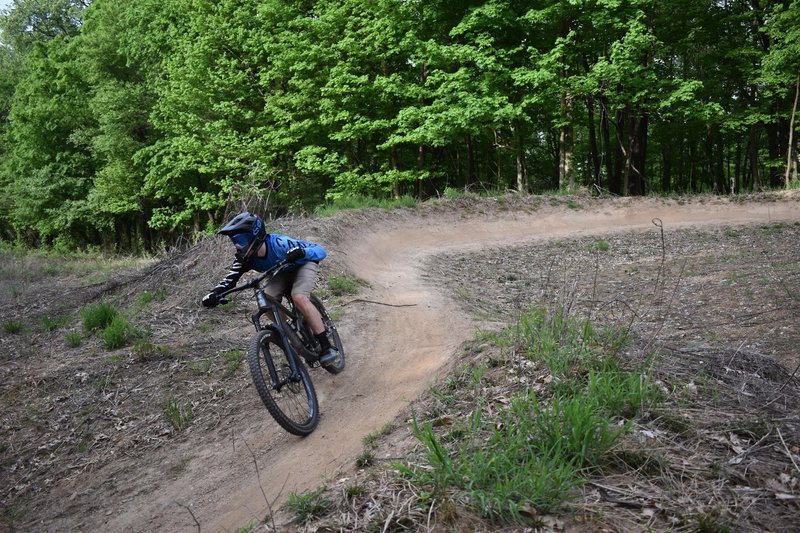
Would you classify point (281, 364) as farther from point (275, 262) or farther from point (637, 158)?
point (637, 158)

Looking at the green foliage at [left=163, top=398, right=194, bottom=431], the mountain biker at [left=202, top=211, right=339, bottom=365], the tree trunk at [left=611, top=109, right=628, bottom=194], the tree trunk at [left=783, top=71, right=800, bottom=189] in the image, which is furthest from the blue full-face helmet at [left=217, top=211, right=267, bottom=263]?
the tree trunk at [left=783, top=71, right=800, bottom=189]

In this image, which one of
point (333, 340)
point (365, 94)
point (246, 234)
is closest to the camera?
point (246, 234)

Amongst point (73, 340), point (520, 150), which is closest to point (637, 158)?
point (520, 150)

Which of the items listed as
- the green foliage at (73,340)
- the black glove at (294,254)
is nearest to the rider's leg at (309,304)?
the black glove at (294,254)

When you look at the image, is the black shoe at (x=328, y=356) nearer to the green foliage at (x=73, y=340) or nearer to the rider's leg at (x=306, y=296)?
the rider's leg at (x=306, y=296)

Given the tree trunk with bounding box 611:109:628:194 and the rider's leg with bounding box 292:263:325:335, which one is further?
the tree trunk with bounding box 611:109:628:194

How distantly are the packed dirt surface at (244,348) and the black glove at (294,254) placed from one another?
68.2 inches

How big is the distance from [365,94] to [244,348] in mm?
17345

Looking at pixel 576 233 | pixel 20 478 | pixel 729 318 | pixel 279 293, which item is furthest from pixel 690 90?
pixel 20 478

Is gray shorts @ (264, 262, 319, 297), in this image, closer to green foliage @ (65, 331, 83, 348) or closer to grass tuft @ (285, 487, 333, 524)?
grass tuft @ (285, 487, 333, 524)

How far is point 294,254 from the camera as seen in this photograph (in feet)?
18.8

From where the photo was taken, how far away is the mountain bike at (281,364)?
5141 millimetres

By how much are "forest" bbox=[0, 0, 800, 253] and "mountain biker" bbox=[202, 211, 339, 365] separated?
11293mm

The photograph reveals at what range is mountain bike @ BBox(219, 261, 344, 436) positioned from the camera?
514 cm
